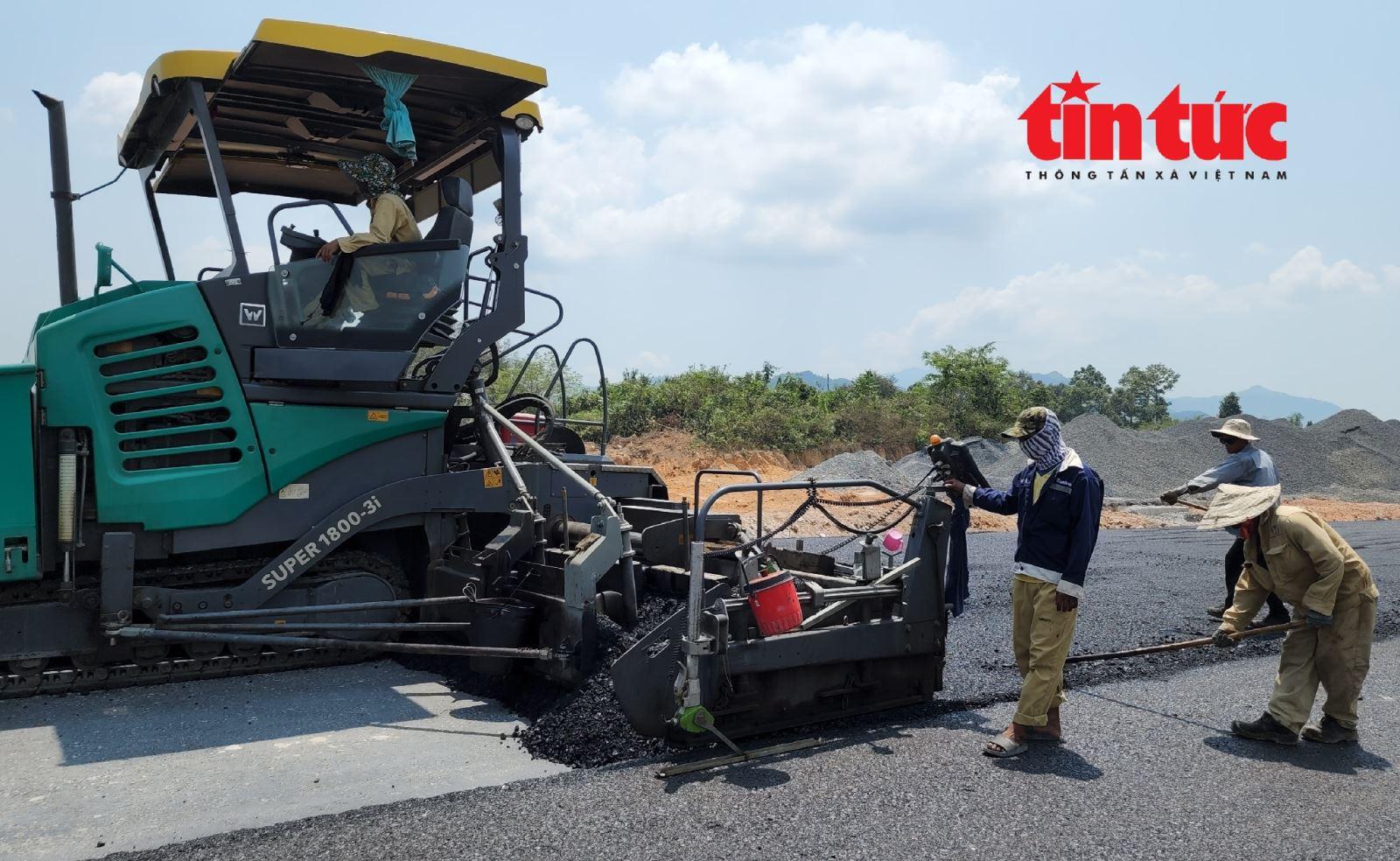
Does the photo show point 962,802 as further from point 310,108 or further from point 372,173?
point 310,108

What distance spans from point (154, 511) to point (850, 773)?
12.1 feet

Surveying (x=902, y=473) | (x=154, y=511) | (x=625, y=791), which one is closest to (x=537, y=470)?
(x=154, y=511)

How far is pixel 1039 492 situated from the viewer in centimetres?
486

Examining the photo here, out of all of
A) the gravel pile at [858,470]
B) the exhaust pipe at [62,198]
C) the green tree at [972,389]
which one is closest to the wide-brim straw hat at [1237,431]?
the exhaust pipe at [62,198]

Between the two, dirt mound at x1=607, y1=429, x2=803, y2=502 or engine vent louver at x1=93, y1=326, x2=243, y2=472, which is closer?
engine vent louver at x1=93, y1=326, x2=243, y2=472

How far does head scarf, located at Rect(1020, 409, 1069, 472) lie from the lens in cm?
486

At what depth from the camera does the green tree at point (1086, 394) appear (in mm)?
53906

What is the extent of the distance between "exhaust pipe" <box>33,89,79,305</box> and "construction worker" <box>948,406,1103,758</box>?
19.1 ft

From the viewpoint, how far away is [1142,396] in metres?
53.8

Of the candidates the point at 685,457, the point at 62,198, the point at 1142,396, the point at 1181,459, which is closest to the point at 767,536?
the point at 62,198

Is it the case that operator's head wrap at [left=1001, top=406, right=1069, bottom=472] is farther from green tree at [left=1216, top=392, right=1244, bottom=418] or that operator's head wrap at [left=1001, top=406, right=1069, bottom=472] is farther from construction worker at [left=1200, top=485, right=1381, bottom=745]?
green tree at [left=1216, top=392, right=1244, bottom=418]

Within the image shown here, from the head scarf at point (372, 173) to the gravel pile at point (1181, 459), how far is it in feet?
41.5

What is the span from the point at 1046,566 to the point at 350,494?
372 centimetres

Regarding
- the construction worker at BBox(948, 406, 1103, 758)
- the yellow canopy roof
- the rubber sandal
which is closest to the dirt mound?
the yellow canopy roof
